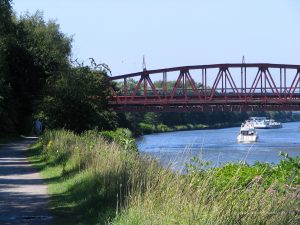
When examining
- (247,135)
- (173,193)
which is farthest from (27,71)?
(173,193)

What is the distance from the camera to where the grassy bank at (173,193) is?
9320 mm

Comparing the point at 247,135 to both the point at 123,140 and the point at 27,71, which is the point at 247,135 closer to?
the point at 27,71

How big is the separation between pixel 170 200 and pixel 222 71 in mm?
89987

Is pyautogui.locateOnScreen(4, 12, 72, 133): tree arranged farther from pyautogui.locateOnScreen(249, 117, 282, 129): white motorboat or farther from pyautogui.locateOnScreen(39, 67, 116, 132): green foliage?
pyautogui.locateOnScreen(249, 117, 282, 129): white motorboat

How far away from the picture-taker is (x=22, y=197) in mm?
17938

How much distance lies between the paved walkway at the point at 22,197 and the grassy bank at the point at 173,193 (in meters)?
0.35

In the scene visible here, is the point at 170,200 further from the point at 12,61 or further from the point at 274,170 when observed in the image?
the point at 12,61

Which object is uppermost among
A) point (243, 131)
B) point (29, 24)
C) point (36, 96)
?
point (29, 24)

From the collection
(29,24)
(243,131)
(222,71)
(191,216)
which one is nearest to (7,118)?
(29,24)

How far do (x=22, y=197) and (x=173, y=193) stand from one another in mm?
7997

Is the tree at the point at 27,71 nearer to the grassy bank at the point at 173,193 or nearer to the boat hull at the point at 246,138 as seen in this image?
the boat hull at the point at 246,138

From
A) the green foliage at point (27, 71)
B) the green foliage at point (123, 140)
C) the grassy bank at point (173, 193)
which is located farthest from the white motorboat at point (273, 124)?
the grassy bank at point (173, 193)

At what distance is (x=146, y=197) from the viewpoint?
11.0m

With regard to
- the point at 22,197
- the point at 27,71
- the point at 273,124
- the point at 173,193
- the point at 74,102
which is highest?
the point at 27,71
